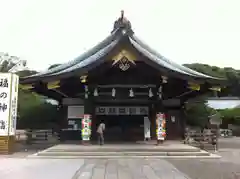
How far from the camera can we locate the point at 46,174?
29.1 ft

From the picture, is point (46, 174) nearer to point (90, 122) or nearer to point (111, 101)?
point (90, 122)

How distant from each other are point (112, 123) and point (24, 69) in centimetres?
3255

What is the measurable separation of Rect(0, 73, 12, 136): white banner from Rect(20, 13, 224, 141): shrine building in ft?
4.50

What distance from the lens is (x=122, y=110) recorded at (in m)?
17.4

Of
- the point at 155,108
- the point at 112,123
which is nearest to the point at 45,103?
the point at 112,123

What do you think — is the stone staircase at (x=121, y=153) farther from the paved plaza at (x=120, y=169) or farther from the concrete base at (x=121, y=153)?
the paved plaza at (x=120, y=169)

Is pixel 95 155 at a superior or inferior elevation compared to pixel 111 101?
inferior

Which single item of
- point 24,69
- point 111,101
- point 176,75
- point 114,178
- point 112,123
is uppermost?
point 24,69

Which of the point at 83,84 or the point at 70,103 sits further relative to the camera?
the point at 70,103

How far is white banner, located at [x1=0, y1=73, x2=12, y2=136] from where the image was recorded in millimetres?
13391

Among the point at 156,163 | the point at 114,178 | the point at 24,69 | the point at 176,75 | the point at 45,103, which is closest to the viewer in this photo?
the point at 114,178

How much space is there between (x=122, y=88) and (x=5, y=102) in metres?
6.13

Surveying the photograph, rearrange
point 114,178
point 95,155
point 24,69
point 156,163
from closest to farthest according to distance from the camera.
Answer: point 114,178
point 156,163
point 95,155
point 24,69

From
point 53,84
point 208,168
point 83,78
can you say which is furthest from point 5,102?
point 208,168
